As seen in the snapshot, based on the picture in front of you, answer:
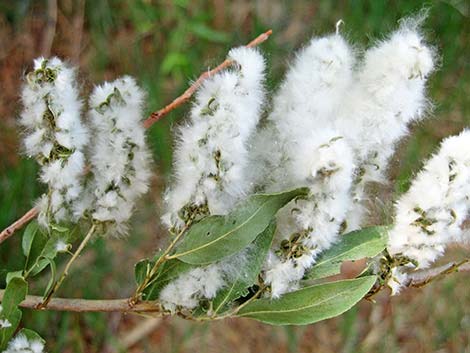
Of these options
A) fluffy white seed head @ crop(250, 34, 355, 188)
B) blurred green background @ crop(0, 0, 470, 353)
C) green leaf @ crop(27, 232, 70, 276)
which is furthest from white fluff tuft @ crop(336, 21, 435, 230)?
blurred green background @ crop(0, 0, 470, 353)

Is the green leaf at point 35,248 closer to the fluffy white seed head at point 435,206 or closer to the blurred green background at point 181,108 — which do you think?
the fluffy white seed head at point 435,206

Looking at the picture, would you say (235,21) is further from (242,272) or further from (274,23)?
(242,272)

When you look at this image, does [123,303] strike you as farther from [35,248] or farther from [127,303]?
[35,248]

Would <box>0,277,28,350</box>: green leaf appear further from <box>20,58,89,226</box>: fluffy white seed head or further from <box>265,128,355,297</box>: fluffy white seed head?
<box>265,128,355,297</box>: fluffy white seed head

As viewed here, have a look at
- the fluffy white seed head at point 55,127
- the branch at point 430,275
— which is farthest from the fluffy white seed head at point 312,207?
the fluffy white seed head at point 55,127

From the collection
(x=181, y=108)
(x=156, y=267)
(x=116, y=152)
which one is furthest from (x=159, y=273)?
(x=181, y=108)
